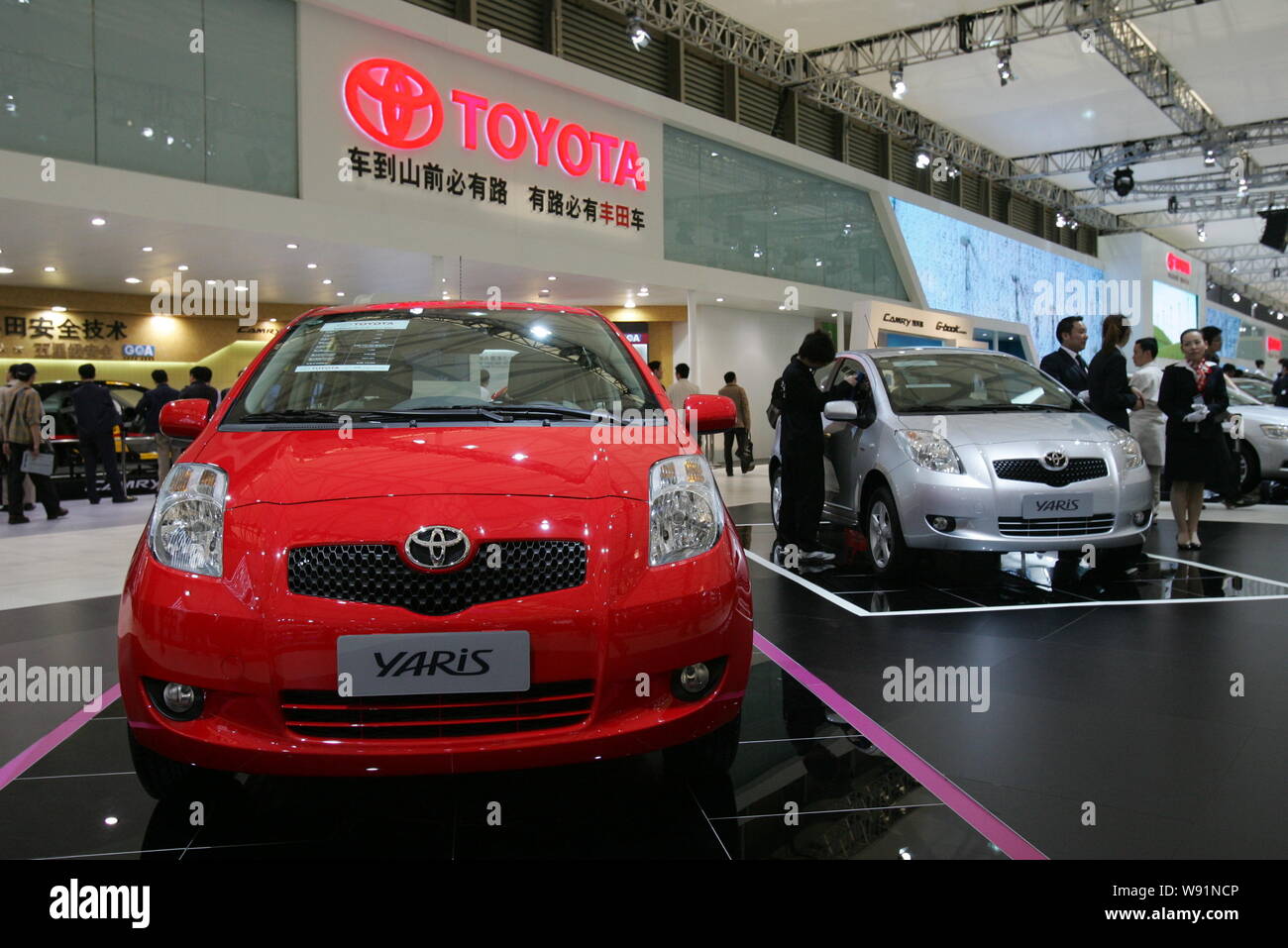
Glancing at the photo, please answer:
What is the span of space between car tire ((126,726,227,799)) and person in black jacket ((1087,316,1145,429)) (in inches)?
225

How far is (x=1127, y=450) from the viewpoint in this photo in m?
4.91

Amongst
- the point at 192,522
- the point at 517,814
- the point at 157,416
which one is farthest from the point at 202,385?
the point at 517,814

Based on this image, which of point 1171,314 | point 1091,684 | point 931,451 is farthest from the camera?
point 1171,314

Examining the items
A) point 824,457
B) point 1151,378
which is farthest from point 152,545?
A: point 1151,378

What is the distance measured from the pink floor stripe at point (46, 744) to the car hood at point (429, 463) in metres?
1.10

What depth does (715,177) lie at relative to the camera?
50.0 feet

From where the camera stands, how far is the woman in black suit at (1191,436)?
577 centimetres

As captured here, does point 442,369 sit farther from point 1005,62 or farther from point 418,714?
point 1005,62

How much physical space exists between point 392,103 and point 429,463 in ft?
31.7

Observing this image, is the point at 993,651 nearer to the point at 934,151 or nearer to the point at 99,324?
the point at 99,324

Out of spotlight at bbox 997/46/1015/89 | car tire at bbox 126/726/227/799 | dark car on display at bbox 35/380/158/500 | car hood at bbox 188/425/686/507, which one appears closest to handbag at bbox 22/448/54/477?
dark car on display at bbox 35/380/158/500

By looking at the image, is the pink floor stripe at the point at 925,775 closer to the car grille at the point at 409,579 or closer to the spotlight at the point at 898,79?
the car grille at the point at 409,579

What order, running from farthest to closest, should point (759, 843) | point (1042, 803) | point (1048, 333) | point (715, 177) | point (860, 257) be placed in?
point (1048, 333) → point (860, 257) → point (715, 177) → point (1042, 803) → point (759, 843)
